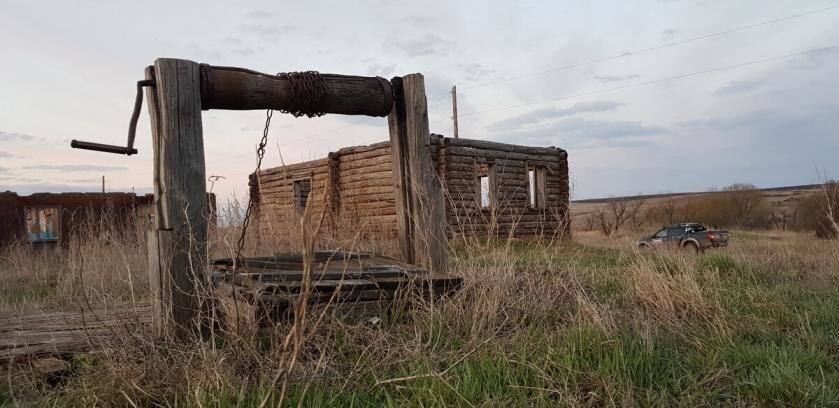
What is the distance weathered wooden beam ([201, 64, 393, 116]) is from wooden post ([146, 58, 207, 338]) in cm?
15

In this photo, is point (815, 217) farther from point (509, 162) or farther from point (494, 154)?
point (494, 154)

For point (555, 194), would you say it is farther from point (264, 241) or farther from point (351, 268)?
point (351, 268)

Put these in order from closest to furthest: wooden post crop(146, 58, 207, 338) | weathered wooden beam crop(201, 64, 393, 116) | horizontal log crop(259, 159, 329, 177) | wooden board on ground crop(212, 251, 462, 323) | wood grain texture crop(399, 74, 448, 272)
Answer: wooden board on ground crop(212, 251, 462, 323) < wooden post crop(146, 58, 207, 338) < weathered wooden beam crop(201, 64, 393, 116) < wood grain texture crop(399, 74, 448, 272) < horizontal log crop(259, 159, 329, 177)

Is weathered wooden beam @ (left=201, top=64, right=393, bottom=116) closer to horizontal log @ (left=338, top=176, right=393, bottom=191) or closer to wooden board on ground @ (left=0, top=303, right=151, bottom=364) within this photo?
wooden board on ground @ (left=0, top=303, right=151, bottom=364)

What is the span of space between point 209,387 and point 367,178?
1506cm

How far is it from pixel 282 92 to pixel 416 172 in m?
1.19

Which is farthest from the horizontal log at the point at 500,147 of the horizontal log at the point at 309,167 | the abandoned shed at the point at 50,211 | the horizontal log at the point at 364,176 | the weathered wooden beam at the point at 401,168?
the weathered wooden beam at the point at 401,168

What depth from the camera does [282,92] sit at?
4.06 meters

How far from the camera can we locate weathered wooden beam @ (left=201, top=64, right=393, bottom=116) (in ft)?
12.7

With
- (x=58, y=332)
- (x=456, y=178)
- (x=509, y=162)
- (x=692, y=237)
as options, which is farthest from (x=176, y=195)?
(x=692, y=237)

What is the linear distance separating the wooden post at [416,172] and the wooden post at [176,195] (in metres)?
1.55

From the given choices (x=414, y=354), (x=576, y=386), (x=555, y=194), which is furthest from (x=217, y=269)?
(x=555, y=194)

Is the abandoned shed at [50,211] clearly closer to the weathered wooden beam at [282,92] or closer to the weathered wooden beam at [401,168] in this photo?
the weathered wooden beam at [401,168]

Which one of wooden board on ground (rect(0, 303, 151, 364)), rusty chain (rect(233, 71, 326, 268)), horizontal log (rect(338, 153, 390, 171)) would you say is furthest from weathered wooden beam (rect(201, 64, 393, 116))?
horizontal log (rect(338, 153, 390, 171))
